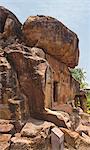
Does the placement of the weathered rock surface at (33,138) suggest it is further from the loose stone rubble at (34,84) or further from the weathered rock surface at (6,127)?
the weathered rock surface at (6,127)

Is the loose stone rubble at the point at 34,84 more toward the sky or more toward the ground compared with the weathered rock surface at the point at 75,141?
more toward the sky

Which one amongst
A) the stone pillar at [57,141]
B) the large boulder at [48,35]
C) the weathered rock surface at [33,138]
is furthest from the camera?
the large boulder at [48,35]

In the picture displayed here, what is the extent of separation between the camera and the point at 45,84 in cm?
1138

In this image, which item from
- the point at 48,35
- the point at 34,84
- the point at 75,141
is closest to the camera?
the point at 75,141

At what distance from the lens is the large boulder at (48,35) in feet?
44.3

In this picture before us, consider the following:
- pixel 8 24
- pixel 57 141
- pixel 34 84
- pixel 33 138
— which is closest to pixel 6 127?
pixel 33 138

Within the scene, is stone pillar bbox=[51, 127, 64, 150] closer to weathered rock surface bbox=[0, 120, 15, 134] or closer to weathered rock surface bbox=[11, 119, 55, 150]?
weathered rock surface bbox=[11, 119, 55, 150]

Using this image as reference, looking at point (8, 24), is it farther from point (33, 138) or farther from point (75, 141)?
point (75, 141)

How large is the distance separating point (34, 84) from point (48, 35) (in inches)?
133

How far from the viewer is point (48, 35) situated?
44.3 ft

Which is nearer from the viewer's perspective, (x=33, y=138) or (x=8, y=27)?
(x=33, y=138)

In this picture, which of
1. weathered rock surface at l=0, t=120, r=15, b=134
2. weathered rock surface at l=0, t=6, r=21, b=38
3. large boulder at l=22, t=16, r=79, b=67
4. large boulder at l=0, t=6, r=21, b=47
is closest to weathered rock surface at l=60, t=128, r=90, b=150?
weathered rock surface at l=0, t=120, r=15, b=134

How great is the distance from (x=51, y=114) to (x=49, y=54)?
4.11 metres

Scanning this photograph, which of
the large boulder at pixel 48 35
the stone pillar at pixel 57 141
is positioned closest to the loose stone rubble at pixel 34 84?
the large boulder at pixel 48 35
